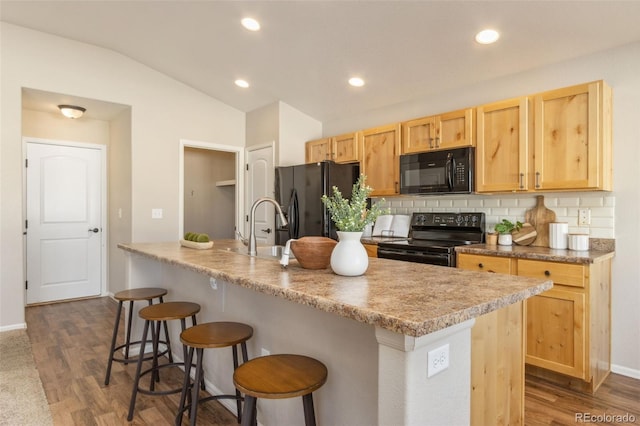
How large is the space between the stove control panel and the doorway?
3504 mm

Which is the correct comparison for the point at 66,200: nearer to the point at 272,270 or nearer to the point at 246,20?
the point at 246,20

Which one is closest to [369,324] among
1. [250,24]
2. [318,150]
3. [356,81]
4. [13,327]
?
[250,24]

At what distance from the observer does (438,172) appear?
3459 mm

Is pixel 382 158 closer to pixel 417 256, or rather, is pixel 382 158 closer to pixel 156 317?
pixel 417 256

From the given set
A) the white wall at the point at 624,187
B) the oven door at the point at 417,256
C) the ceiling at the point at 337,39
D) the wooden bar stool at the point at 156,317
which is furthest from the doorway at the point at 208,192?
the white wall at the point at 624,187

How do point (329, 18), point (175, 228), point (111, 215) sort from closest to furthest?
1. point (329, 18)
2. point (175, 228)
3. point (111, 215)

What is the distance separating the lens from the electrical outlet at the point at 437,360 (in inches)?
41.8

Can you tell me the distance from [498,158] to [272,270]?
7.50ft

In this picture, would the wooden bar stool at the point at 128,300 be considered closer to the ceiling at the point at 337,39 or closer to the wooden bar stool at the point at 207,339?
the wooden bar stool at the point at 207,339

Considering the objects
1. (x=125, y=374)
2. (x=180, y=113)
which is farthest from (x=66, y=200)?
(x=125, y=374)

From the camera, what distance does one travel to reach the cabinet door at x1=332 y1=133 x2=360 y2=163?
428 cm

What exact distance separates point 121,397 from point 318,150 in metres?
3.21

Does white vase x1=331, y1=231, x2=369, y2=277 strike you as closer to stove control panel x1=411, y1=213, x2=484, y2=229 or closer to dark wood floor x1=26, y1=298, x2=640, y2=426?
dark wood floor x1=26, y1=298, x2=640, y2=426

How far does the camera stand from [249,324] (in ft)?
6.80
